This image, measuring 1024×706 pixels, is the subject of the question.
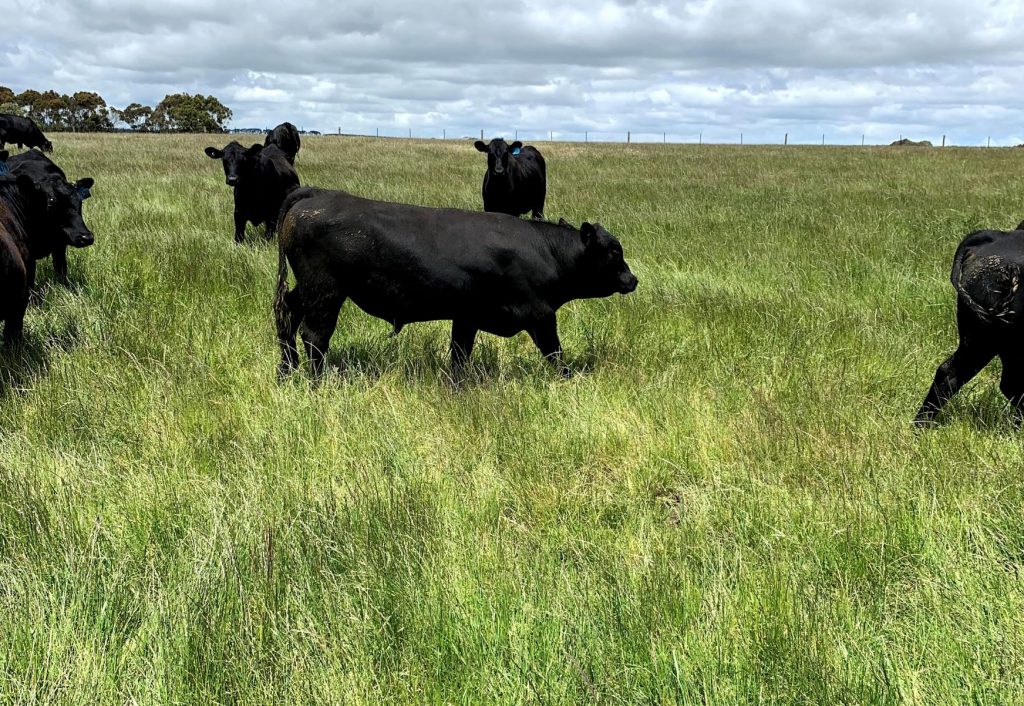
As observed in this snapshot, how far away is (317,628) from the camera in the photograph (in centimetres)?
247

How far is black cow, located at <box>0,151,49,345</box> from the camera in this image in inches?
205

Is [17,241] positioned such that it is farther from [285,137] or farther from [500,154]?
[285,137]

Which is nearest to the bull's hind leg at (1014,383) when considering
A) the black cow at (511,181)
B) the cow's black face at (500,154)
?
the black cow at (511,181)

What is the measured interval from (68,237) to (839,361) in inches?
254

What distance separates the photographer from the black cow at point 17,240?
520cm

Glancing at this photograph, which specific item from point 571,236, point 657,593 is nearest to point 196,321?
point 571,236

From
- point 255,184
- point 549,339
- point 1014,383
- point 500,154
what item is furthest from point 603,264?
point 500,154

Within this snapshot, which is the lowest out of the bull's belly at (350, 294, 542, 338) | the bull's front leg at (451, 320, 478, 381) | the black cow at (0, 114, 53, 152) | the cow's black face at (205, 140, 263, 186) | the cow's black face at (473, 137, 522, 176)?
the bull's front leg at (451, 320, 478, 381)

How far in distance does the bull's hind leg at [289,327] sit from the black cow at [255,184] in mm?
5249

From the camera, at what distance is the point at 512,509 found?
3.49 meters

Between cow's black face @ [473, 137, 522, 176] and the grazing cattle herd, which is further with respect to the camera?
cow's black face @ [473, 137, 522, 176]

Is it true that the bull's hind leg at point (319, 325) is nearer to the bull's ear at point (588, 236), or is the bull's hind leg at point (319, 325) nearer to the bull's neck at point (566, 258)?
the bull's neck at point (566, 258)

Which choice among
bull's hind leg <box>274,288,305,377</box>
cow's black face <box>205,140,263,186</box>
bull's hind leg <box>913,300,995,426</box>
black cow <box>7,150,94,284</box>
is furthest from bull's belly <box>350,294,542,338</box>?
cow's black face <box>205,140,263,186</box>

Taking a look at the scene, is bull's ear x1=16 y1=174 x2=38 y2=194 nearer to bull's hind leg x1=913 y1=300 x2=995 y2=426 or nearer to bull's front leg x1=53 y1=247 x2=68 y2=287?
bull's front leg x1=53 y1=247 x2=68 y2=287
